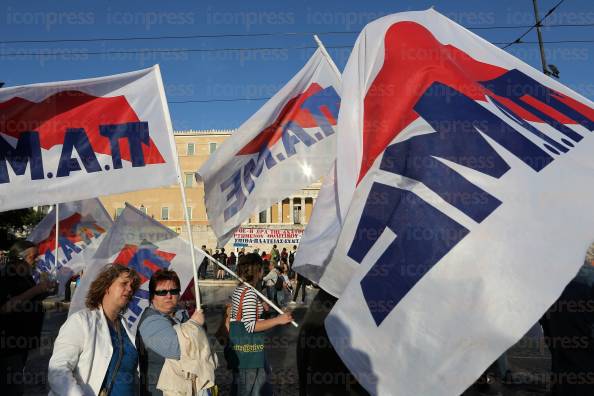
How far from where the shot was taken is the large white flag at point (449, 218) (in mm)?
2020

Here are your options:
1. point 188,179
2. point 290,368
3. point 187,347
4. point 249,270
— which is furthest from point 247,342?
point 188,179

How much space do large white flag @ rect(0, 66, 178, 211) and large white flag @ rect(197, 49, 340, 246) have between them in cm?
89

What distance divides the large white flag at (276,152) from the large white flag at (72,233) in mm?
3470

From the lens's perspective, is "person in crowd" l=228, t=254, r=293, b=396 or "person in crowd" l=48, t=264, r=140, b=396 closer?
"person in crowd" l=48, t=264, r=140, b=396

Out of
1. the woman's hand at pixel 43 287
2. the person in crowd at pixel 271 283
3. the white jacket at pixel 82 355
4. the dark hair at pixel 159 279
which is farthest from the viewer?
the person in crowd at pixel 271 283

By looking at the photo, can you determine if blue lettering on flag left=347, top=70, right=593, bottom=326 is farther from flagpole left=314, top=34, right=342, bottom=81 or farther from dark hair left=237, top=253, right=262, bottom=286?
flagpole left=314, top=34, right=342, bottom=81

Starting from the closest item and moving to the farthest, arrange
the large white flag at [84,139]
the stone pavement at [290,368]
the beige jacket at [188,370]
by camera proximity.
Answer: the beige jacket at [188,370]
the large white flag at [84,139]
the stone pavement at [290,368]

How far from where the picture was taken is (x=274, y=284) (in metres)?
14.9

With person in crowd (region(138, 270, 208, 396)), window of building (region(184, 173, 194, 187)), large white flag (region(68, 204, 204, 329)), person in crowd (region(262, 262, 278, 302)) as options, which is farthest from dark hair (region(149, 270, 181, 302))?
window of building (region(184, 173, 194, 187))

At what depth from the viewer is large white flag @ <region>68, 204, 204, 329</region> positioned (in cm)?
517

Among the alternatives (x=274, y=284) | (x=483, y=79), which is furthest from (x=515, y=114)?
(x=274, y=284)

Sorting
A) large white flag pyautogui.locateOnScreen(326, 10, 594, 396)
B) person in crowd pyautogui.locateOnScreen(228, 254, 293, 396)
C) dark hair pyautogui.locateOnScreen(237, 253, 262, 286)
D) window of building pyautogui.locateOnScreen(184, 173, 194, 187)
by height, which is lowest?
person in crowd pyautogui.locateOnScreen(228, 254, 293, 396)

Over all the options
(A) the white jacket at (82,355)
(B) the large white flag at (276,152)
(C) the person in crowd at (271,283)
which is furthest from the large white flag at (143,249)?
(C) the person in crowd at (271,283)

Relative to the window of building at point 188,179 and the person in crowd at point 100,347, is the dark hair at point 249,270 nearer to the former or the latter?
the person in crowd at point 100,347
